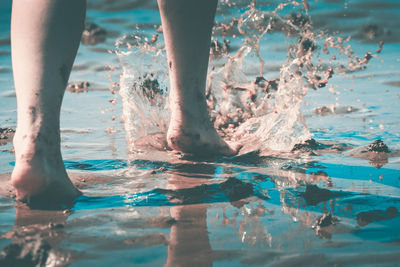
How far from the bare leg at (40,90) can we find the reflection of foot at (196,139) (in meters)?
0.82

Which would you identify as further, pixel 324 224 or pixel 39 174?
pixel 39 174

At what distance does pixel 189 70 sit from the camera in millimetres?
2428

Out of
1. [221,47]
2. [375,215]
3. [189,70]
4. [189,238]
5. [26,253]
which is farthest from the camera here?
[221,47]

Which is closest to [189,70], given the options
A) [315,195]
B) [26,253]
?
[315,195]

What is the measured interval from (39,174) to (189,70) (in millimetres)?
995

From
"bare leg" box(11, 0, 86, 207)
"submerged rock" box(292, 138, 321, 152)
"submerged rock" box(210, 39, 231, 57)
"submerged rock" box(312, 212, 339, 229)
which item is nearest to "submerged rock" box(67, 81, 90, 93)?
"submerged rock" box(210, 39, 231, 57)

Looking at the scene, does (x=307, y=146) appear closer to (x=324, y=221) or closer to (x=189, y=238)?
(x=324, y=221)

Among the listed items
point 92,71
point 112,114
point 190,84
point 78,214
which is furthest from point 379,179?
point 92,71

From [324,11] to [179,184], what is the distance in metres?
6.55

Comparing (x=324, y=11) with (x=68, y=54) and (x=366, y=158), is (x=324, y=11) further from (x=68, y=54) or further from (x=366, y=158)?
(x=68, y=54)

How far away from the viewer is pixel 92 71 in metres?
5.46

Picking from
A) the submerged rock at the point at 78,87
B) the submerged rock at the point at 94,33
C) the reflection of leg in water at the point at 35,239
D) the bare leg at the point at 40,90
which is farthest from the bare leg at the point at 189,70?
the submerged rock at the point at 94,33

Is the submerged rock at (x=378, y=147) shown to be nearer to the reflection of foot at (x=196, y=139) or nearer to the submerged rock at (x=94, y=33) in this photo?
the reflection of foot at (x=196, y=139)

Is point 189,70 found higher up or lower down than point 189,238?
higher up
